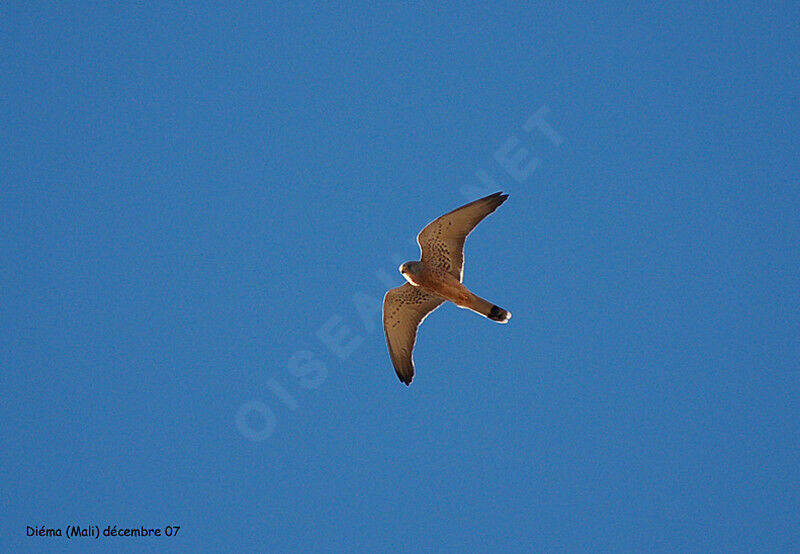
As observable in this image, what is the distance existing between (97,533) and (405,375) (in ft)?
21.0

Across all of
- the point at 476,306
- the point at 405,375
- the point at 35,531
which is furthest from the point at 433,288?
the point at 35,531

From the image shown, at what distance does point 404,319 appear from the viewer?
12.0m

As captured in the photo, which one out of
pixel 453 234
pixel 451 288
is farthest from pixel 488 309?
pixel 453 234

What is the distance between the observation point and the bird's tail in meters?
11.3

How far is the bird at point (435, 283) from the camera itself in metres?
11.3

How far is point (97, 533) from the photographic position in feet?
45.3

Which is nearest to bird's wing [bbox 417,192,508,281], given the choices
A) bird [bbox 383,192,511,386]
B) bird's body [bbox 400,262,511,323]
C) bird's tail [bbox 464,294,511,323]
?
bird [bbox 383,192,511,386]

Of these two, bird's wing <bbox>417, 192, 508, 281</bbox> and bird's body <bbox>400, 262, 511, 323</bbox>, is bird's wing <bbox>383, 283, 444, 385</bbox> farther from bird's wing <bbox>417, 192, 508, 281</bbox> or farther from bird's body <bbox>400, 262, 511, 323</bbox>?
bird's wing <bbox>417, 192, 508, 281</bbox>

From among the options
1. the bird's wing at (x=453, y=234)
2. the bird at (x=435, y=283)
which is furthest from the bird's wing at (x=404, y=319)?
the bird's wing at (x=453, y=234)

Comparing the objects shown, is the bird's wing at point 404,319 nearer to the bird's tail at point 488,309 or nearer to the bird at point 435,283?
the bird at point 435,283

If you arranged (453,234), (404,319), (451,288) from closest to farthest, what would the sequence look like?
(451,288) → (453,234) → (404,319)

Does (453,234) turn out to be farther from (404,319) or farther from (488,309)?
(404,319)

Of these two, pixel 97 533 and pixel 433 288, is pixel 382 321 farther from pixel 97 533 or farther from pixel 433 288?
pixel 97 533

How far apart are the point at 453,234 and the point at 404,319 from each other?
1553 millimetres
